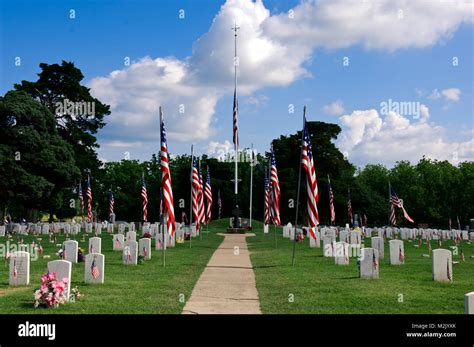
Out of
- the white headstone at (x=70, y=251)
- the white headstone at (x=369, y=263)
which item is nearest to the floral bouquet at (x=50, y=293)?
the white headstone at (x=369, y=263)

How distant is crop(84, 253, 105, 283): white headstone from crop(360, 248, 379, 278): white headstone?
8023 millimetres

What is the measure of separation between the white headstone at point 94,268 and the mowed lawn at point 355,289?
4.74m

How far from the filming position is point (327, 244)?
2645cm

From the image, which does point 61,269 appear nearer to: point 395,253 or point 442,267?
point 442,267

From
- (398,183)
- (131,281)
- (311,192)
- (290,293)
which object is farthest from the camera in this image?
(398,183)

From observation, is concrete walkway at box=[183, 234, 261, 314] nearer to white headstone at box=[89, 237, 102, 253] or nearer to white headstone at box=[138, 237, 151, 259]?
white headstone at box=[138, 237, 151, 259]

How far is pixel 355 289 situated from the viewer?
1531 cm

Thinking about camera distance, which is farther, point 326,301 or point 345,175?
point 345,175

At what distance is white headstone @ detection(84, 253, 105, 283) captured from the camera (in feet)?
53.7

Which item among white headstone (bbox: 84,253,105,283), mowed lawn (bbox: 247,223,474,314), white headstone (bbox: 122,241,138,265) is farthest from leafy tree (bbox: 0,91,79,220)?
white headstone (bbox: 84,253,105,283)

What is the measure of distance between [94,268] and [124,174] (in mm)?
76444
